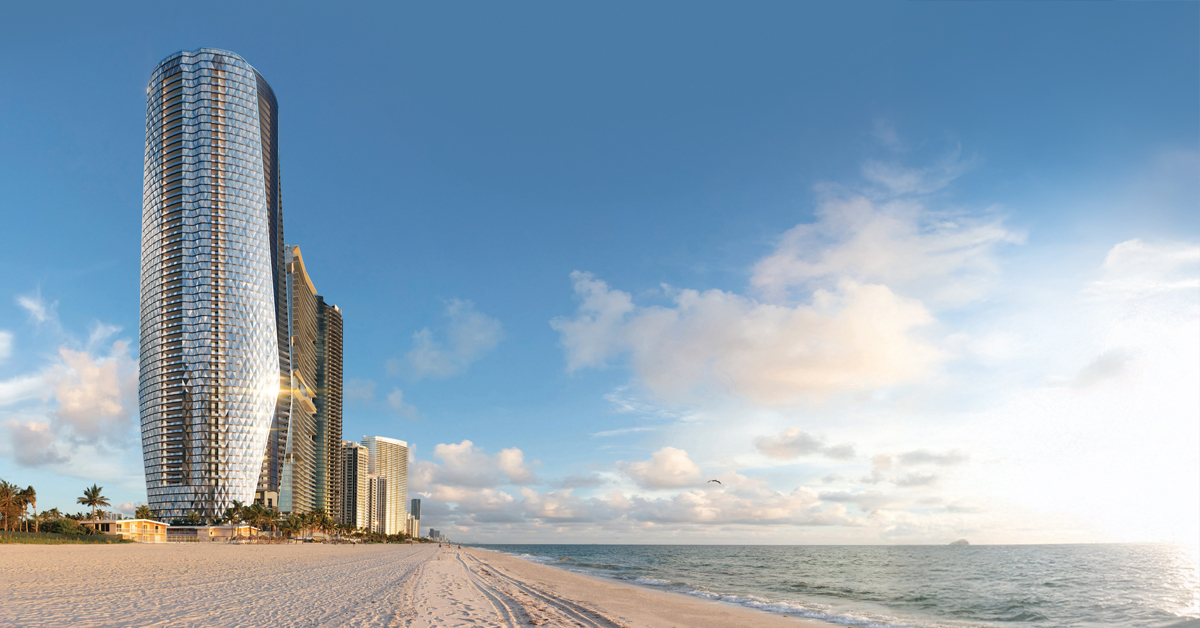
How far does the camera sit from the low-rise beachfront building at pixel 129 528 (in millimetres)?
122850

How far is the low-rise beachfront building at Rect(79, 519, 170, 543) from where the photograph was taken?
403ft

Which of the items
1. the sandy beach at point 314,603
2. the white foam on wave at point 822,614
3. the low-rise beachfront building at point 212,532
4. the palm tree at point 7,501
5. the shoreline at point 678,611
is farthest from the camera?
the low-rise beachfront building at point 212,532

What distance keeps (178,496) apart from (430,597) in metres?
192

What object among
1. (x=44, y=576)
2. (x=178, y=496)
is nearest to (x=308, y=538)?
(x=178, y=496)

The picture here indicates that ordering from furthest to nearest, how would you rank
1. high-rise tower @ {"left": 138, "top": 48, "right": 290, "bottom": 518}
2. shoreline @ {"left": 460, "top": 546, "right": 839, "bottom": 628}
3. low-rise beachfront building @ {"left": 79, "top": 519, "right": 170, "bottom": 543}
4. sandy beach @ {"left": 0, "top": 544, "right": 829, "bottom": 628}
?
high-rise tower @ {"left": 138, "top": 48, "right": 290, "bottom": 518}
low-rise beachfront building @ {"left": 79, "top": 519, "right": 170, "bottom": 543}
shoreline @ {"left": 460, "top": 546, "right": 839, "bottom": 628}
sandy beach @ {"left": 0, "top": 544, "right": 829, "bottom": 628}

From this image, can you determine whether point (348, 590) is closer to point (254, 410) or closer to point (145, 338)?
point (254, 410)

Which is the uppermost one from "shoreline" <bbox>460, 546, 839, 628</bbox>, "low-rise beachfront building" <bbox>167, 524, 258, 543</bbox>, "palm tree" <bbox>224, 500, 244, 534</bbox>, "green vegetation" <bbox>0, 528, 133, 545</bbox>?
"shoreline" <bbox>460, 546, 839, 628</bbox>

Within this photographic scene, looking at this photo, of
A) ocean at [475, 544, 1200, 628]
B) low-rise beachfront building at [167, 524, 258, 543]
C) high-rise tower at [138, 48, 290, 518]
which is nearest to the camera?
ocean at [475, 544, 1200, 628]

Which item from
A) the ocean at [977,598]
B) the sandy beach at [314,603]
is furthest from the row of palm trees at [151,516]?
the ocean at [977,598]

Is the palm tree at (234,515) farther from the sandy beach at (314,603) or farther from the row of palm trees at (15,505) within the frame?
the sandy beach at (314,603)

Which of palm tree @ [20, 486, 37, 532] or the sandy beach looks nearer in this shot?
the sandy beach

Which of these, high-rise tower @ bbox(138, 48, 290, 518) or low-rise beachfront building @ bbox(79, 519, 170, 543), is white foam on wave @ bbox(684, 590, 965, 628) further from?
high-rise tower @ bbox(138, 48, 290, 518)

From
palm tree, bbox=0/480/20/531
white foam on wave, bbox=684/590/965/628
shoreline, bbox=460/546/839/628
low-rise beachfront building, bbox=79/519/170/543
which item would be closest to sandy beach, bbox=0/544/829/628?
shoreline, bbox=460/546/839/628

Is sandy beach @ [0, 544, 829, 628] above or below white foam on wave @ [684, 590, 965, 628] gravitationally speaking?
above
